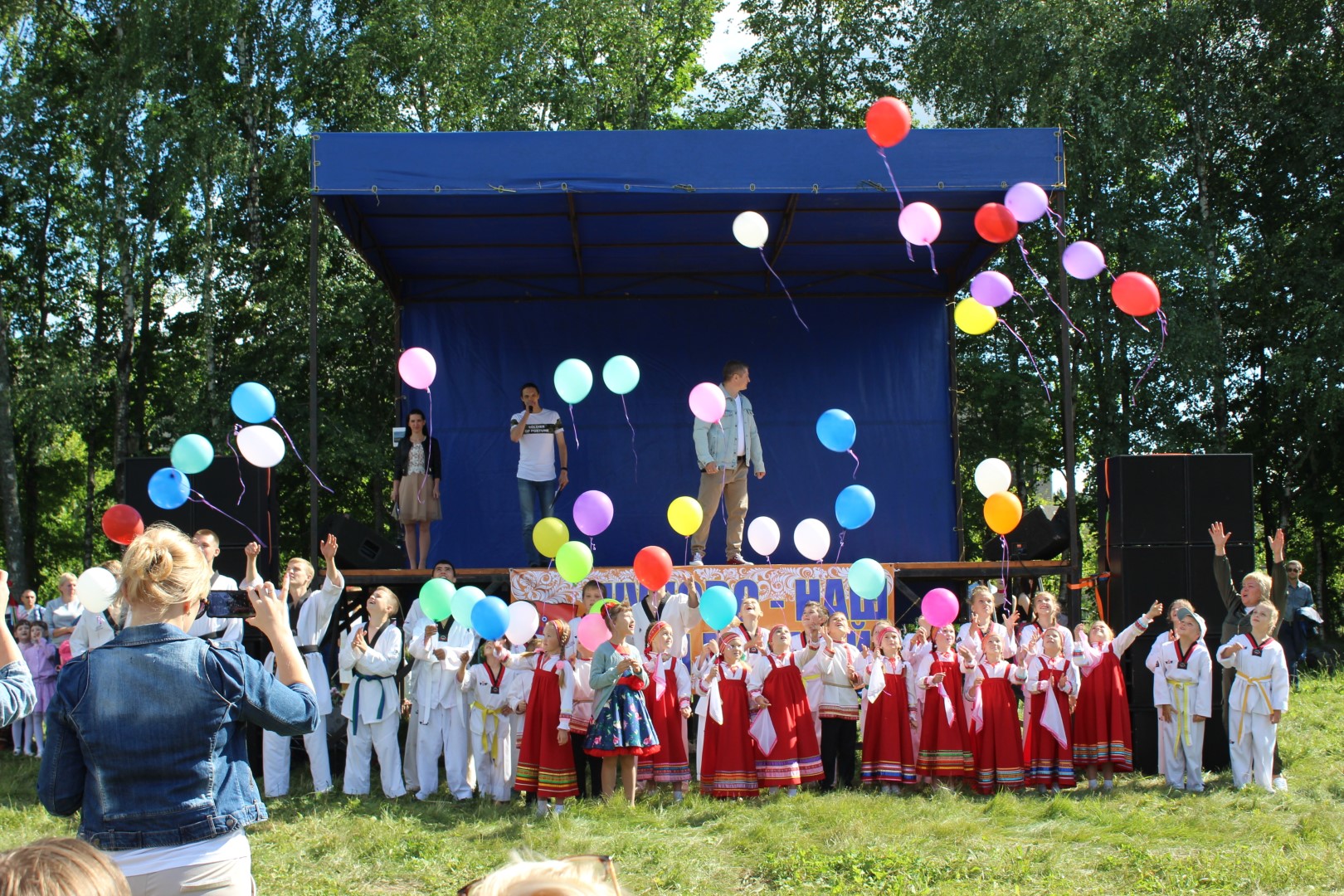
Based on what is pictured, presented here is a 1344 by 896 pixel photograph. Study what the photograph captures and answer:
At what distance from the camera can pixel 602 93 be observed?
20.1m

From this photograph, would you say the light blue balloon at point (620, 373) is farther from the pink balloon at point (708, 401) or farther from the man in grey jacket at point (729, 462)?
the man in grey jacket at point (729, 462)

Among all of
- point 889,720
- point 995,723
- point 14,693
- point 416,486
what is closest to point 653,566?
point 889,720

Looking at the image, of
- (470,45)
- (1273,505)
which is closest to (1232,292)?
(1273,505)

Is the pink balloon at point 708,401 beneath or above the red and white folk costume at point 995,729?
above

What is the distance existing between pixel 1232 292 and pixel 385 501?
1282cm

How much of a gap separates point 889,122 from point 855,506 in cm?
273

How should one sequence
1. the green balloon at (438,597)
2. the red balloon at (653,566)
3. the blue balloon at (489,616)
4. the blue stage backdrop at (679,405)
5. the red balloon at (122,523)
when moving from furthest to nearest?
1. the blue stage backdrop at (679,405)
2. the red balloon at (122,523)
3. the red balloon at (653,566)
4. the green balloon at (438,597)
5. the blue balloon at (489,616)

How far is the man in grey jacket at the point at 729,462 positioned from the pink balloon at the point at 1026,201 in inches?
94.8

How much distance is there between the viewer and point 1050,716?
792cm

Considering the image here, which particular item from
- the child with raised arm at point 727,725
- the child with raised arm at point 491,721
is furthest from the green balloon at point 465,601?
the child with raised arm at point 727,725

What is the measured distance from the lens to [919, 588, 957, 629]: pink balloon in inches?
310

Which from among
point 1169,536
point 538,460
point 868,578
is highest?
point 538,460

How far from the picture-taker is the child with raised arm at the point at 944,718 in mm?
7789

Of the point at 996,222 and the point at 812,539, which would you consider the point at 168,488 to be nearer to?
the point at 812,539
